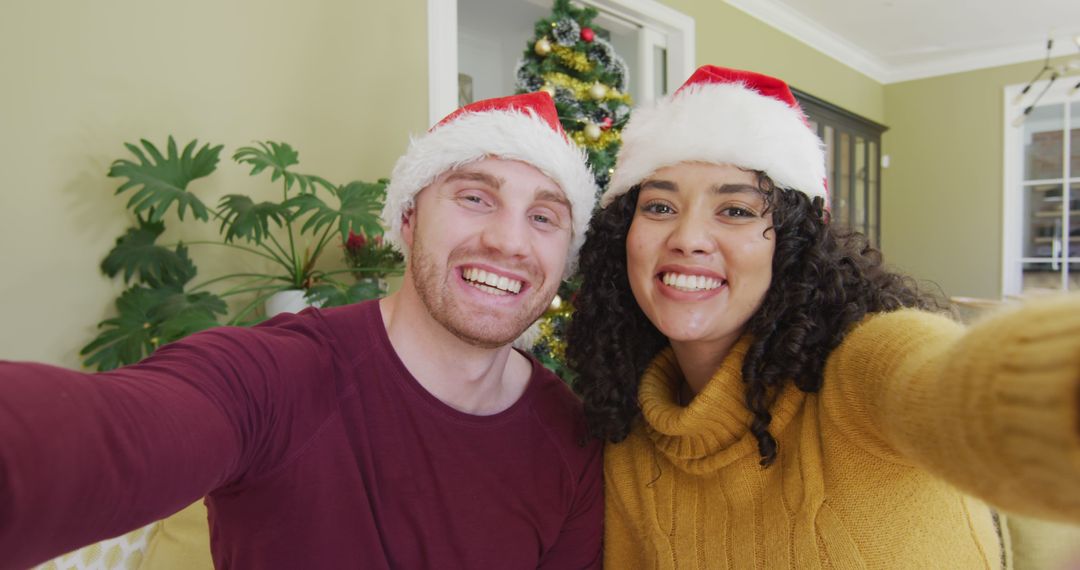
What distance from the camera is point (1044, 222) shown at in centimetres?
658

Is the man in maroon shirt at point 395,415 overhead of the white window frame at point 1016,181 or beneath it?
beneath

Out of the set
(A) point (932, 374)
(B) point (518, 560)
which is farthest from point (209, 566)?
(A) point (932, 374)

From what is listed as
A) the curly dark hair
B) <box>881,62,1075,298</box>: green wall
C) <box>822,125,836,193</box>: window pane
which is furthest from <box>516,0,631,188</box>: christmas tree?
<box>881,62,1075,298</box>: green wall

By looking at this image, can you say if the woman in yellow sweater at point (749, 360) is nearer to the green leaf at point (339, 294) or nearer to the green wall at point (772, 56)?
the green leaf at point (339, 294)

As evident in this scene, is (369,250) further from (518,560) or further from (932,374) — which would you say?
(932,374)

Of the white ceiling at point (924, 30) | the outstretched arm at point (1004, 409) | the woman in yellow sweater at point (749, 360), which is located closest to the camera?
the outstretched arm at point (1004, 409)

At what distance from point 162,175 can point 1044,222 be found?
814 cm

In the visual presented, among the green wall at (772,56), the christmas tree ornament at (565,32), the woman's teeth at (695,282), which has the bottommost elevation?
the woman's teeth at (695,282)

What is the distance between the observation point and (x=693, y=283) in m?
1.14

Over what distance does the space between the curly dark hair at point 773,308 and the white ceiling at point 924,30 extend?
4315 mm

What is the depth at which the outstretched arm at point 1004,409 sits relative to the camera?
40 centimetres

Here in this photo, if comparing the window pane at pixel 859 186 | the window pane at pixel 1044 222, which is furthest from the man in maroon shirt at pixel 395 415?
the window pane at pixel 1044 222

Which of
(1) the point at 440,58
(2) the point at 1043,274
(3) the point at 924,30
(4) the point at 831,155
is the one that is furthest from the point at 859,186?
(1) the point at 440,58

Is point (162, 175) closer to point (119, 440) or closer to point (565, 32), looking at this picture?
point (119, 440)
